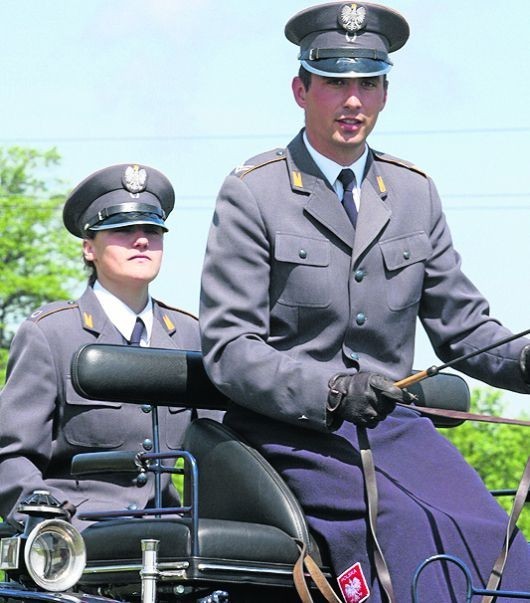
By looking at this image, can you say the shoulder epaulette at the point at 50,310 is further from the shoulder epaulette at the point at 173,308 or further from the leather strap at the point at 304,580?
the leather strap at the point at 304,580

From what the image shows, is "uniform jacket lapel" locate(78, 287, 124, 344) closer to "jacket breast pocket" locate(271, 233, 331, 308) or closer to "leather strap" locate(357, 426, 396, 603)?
"jacket breast pocket" locate(271, 233, 331, 308)

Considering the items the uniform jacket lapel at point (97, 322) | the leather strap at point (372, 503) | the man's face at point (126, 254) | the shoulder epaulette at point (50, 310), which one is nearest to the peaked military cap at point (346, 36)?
the leather strap at point (372, 503)

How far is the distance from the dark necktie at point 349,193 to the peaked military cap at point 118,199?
1.78m

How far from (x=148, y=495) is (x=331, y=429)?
2.01m

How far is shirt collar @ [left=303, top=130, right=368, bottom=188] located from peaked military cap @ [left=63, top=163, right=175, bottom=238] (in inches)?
69.2

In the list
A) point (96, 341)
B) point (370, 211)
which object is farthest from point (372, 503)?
point (96, 341)

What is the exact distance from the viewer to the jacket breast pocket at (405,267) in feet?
18.5

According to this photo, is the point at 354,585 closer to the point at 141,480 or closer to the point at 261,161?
the point at 261,161

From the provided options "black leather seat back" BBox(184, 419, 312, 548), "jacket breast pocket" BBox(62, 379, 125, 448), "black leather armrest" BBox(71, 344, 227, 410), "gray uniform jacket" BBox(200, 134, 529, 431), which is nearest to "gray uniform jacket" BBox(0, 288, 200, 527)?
"jacket breast pocket" BBox(62, 379, 125, 448)

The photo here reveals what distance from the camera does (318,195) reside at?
221 inches

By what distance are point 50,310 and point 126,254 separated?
0.43 m

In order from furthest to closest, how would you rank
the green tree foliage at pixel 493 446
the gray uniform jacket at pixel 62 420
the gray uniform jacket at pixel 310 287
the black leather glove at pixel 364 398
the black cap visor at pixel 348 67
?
the green tree foliage at pixel 493 446, the gray uniform jacket at pixel 62 420, the black cap visor at pixel 348 67, the gray uniform jacket at pixel 310 287, the black leather glove at pixel 364 398

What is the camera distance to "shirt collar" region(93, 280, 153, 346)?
286 inches

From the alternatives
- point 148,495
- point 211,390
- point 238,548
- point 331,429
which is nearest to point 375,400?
point 331,429
